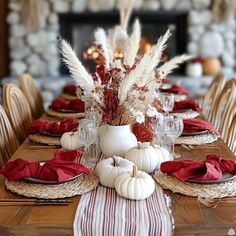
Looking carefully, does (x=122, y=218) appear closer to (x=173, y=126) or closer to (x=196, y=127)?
(x=173, y=126)

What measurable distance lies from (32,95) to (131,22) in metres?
2.82

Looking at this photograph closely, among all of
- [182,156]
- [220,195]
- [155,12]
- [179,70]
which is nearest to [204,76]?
[179,70]

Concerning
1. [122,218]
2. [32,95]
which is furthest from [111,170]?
[32,95]

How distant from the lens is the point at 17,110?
2852mm

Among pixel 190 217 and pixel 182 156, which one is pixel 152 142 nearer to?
pixel 182 156

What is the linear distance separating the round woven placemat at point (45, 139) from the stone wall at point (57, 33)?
3.65m

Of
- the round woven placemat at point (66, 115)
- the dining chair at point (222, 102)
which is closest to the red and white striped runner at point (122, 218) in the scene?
the round woven placemat at point (66, 115)

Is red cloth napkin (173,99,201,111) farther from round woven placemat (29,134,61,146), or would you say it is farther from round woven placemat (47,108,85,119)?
round woven placemat (29,134,61,146)

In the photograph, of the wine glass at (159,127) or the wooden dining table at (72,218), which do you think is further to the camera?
the wine glass at (159,127)

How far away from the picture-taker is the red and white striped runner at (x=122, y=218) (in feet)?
4.65

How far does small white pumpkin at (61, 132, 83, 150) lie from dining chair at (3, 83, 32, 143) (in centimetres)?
65

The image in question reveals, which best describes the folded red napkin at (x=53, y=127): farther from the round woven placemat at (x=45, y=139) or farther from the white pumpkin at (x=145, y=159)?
the white pumpkin at (x=145, y=159)

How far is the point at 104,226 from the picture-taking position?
143 cm

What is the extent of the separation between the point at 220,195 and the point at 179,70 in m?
4.73
